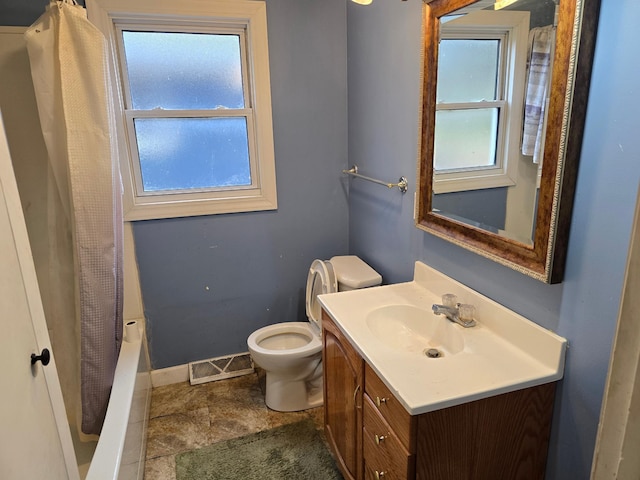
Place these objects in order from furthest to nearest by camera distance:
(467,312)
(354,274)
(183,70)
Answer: (183,70) → (354,274) → (467,312)

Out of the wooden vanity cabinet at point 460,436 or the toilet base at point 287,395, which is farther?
the toilet base at point 287,395

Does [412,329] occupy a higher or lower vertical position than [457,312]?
lower

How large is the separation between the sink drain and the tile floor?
944mm

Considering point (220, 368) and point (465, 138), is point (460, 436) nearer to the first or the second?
point (465, 138)

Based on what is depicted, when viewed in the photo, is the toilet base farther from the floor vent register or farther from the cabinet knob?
the cabinet knob

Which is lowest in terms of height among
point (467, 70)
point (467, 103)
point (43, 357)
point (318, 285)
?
point (318, 285)

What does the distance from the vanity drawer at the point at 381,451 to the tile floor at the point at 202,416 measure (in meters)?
0.80

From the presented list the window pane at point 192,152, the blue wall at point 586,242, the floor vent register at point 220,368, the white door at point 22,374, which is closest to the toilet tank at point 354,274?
the blue wall at point 586,242

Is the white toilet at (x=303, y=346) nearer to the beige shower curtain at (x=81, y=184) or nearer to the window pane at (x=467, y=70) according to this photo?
the beige shower curtain at (x=81, y=184)

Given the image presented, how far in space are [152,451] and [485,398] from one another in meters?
1.65

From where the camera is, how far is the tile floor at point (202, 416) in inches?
79.2

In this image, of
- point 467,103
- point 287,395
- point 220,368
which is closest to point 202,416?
point 220,368

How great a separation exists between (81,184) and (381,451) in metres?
1.46

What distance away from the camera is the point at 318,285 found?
2316 millimetres
